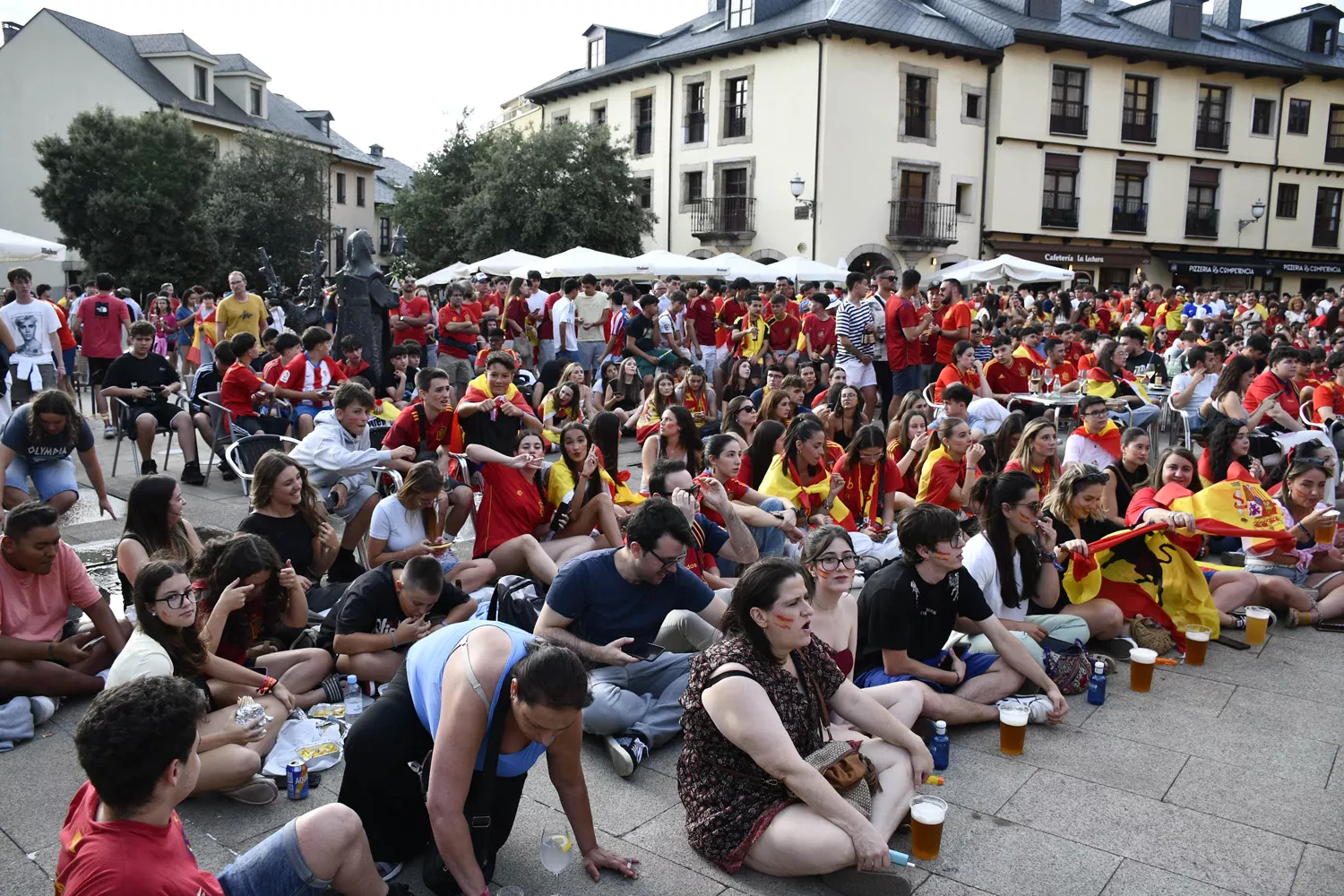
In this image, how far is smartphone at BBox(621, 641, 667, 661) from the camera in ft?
15.0

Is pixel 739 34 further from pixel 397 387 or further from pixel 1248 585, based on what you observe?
pixel 1248 585

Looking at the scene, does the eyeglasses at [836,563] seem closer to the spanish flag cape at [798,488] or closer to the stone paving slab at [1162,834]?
the stone paving slab at [1162,834]

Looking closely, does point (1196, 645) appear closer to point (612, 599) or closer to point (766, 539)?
point (766, 539)

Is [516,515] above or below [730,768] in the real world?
above

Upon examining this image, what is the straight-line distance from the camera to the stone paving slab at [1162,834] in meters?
3.49

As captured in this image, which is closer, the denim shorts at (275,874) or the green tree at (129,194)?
the denim shorts at (275,874)

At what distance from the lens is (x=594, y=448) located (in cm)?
650

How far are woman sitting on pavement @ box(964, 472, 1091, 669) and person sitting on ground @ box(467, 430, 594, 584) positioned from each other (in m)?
2.44

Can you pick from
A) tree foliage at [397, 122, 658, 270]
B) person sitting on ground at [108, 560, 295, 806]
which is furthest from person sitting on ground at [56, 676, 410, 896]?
tree foliage at [397, 122, 658, 270]

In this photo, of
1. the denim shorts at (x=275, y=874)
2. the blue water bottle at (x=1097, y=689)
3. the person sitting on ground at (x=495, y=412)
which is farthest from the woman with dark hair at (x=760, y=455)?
the denim shorts at (x=275, y=874)

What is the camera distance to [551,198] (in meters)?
28.5

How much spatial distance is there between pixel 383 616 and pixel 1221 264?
3633 centimetres

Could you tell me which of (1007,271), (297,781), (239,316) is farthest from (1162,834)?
(1007,271)

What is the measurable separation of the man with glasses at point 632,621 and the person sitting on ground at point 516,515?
158cm
